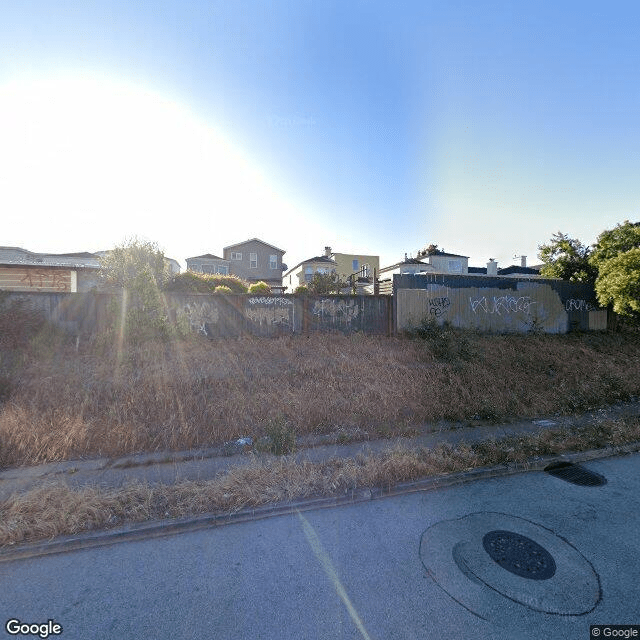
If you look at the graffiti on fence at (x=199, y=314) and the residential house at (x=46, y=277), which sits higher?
the residential house at (x=46, y=277)

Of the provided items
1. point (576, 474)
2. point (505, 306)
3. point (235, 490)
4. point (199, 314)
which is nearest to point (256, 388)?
point (235, 490)

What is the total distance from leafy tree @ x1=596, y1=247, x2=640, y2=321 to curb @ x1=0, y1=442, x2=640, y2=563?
34.2 feet

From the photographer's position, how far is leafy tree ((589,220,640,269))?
12.5 metres

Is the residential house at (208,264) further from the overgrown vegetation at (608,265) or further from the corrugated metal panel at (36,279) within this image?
the overgrown vegetation at (608,265)

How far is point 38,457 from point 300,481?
3.81m

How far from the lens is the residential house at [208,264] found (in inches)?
1334

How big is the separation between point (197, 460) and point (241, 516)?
168cm

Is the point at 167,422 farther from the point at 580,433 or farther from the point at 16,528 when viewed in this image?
the point at 580,433

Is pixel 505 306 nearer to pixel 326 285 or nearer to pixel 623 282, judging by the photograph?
pixel 623 282

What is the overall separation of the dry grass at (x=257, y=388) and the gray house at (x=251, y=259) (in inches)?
1068

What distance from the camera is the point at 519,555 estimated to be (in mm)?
2799

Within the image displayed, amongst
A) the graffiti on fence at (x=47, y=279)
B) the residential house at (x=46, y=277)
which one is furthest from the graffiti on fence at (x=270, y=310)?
the graffiti on fence at (x=47, y=279)

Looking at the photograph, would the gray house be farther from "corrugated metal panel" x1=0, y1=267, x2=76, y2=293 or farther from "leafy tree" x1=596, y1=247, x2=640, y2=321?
"leafy tree" x1=596, y1=247, x2=640, y2=321

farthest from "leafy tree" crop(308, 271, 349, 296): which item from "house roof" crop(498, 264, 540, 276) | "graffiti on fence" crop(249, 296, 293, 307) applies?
"house roof" crop(498, 264, 540, 276)
